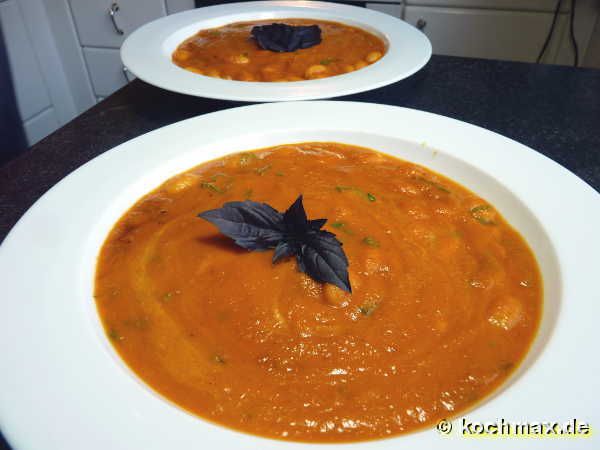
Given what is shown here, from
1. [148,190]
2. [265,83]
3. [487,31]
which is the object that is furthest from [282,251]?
[487,31]

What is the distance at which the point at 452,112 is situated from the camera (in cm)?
209

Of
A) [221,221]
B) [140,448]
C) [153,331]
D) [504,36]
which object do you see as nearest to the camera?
[140,448]

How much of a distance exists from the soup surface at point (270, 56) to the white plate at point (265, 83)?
0.07m

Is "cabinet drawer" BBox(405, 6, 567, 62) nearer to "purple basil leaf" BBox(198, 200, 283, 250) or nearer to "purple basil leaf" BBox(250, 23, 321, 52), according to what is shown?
"purple basil leaf" BBox(250, 23, 321, 52)

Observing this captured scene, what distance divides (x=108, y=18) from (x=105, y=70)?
18.9 inches

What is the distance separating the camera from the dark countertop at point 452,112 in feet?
5.64

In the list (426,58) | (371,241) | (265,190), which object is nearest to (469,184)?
(371,241)

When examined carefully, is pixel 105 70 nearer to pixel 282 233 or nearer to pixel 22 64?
pixel 22 64

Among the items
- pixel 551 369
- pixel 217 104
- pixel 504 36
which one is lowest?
pixel 504 36

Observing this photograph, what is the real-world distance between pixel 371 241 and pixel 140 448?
716 mm

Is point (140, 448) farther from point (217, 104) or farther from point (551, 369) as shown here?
point (217, 104)

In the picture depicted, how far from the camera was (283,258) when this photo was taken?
1.18m

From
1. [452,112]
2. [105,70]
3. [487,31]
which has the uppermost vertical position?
[452,112]

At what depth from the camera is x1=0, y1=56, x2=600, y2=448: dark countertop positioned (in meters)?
1.72
